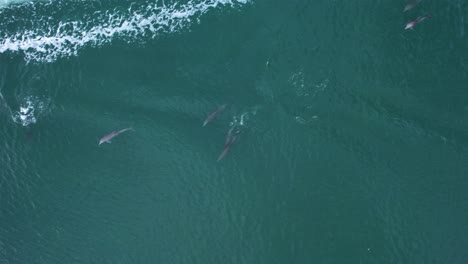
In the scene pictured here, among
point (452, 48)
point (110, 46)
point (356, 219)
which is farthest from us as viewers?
point (110, 46)

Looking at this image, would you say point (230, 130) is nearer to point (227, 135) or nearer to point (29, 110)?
point (227, 135)

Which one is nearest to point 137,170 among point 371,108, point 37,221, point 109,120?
point 109,120

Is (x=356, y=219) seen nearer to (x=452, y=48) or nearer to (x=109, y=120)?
(x=452, y=48)

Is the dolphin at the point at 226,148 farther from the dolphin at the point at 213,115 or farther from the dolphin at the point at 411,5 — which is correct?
the dolphin at the point at 411,5

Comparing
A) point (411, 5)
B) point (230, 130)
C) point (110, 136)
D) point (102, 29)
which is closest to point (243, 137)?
point (230, 130)

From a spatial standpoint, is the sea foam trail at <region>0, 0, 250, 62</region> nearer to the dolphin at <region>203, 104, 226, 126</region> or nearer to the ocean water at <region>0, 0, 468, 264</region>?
the ocean water at <region>0, 0, 468, 264</region>

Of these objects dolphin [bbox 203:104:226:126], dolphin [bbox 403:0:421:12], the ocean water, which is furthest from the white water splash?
dolphin [bbox 403:0:421:12]

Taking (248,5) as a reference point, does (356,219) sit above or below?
below
